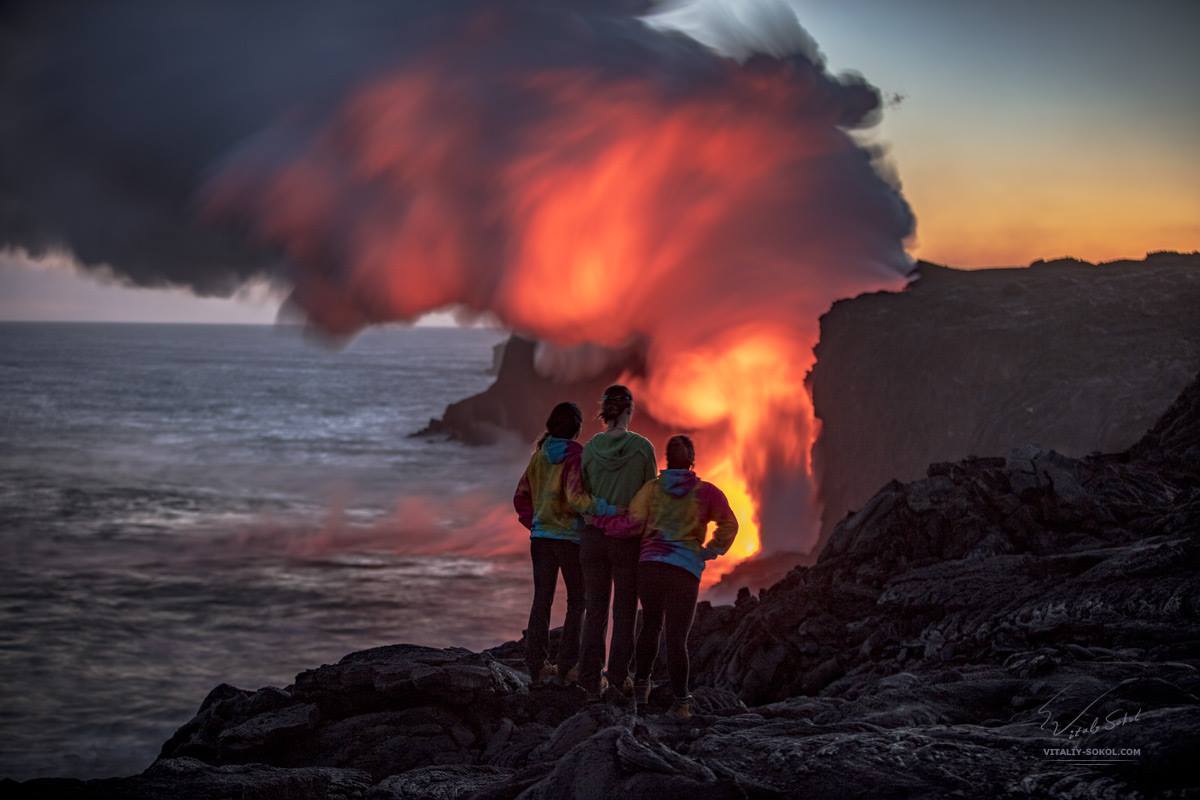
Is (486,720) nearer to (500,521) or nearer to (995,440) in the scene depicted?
(995,440)

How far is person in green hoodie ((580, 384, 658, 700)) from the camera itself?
31.4 ft

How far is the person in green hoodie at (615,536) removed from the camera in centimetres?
959

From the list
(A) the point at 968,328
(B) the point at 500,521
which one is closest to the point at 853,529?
(A) the point at 968,328

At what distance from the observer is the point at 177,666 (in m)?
36.7

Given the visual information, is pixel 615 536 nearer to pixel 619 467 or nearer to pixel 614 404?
pixel 619 467

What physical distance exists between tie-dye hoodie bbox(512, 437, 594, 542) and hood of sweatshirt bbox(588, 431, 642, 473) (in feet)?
0.85

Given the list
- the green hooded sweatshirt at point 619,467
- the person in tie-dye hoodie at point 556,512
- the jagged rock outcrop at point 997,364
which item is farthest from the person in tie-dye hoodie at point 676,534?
the jagged rock outcrop at point 997,364

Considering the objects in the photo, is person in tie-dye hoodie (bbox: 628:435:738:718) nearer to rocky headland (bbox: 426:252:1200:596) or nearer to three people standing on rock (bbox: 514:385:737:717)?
three people standing on rock (bbox: 514:385:737:717)

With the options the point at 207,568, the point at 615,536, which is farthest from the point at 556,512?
the point at 207,568

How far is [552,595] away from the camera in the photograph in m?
10.4

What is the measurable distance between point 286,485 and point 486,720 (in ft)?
292

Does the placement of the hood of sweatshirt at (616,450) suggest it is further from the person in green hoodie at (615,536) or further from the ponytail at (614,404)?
the ponytail at (614,404)

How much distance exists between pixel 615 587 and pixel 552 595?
81cm
